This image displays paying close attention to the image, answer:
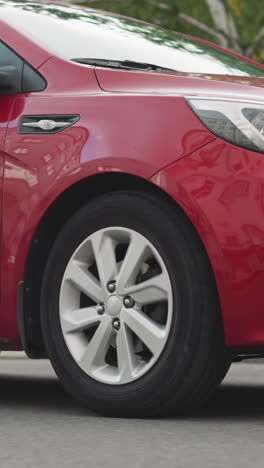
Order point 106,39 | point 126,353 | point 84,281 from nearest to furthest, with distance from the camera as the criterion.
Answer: point 126,353, point 84,281, point 106,39

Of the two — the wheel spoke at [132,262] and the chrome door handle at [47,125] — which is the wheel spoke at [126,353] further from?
the chrome door handle at [47,125]

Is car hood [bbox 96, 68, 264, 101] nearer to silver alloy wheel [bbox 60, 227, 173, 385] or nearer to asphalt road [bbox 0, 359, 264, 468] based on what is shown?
silver alloy wheel [bbox 60, 227, 173, 385]

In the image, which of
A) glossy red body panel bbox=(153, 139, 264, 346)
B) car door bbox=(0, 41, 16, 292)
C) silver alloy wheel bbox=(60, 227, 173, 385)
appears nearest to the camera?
glossy red body panel bbox=(153, 139, 264, 346)

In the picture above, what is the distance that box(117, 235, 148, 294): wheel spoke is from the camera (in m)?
4.94

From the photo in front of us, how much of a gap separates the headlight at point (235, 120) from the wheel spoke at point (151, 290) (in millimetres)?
579

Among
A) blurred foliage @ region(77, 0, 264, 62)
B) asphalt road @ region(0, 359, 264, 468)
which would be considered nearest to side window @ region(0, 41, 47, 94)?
asphalt road @ region(0, 359, 264, 468)

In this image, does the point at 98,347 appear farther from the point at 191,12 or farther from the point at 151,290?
the point at 191,12

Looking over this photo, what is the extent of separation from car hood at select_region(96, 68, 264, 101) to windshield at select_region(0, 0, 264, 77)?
33 cm

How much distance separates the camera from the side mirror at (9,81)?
535 centimetres

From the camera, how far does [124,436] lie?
4578 mm

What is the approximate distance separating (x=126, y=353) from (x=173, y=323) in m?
0.25

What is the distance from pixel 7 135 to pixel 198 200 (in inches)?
38.4

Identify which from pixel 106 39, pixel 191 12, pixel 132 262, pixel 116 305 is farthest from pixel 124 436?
pixel 191 12

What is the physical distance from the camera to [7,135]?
5277 mm
